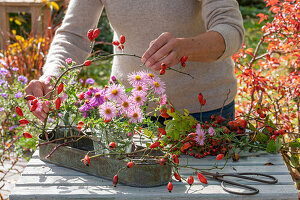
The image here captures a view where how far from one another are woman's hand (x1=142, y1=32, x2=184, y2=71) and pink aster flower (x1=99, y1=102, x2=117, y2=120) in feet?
0.69

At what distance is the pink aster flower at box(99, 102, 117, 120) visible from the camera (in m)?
1.19

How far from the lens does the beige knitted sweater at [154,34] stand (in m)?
1.86

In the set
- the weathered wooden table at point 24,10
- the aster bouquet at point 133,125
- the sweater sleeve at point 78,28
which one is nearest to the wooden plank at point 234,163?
the aster bouquet at point 133,125

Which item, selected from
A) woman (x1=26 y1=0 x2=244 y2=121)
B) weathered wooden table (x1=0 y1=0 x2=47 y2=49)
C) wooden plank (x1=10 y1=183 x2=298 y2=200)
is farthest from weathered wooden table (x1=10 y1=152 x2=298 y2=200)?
weathered wooden table (x1=0 y1=0 x2=47 y2=49)

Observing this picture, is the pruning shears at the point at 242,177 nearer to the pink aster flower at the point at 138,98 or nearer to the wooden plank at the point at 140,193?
the wooden plank at the point at 140,193

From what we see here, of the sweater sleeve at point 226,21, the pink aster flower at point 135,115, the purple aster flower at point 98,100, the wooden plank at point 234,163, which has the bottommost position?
the wooden plank at point 234,163

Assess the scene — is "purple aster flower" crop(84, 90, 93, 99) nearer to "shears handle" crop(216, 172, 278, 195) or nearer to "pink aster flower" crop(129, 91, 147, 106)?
"pink aster flower" crop(129, 91, 147, 106)

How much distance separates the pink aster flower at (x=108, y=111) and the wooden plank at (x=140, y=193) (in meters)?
0.21

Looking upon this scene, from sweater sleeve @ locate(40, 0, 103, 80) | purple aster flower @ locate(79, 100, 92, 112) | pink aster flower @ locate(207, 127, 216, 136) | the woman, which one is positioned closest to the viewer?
purple aster flower @ locate(79, 100, 92, 112)

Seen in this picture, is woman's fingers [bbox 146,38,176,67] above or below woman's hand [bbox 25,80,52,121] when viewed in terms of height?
above

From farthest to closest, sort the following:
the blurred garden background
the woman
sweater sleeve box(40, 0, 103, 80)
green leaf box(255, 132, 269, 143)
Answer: the blurred garden background
sweater sleeve box(40, 0, 103, 80)
the woman
green leaf box(255, 132, 269, 143)

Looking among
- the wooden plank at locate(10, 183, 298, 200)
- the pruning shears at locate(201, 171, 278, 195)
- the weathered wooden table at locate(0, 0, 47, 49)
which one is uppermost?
the weathered wooden table at locate(0, 0, 47, 49)

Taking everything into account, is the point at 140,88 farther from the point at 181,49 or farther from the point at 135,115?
the point at 181,49

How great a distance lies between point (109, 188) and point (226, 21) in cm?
80
